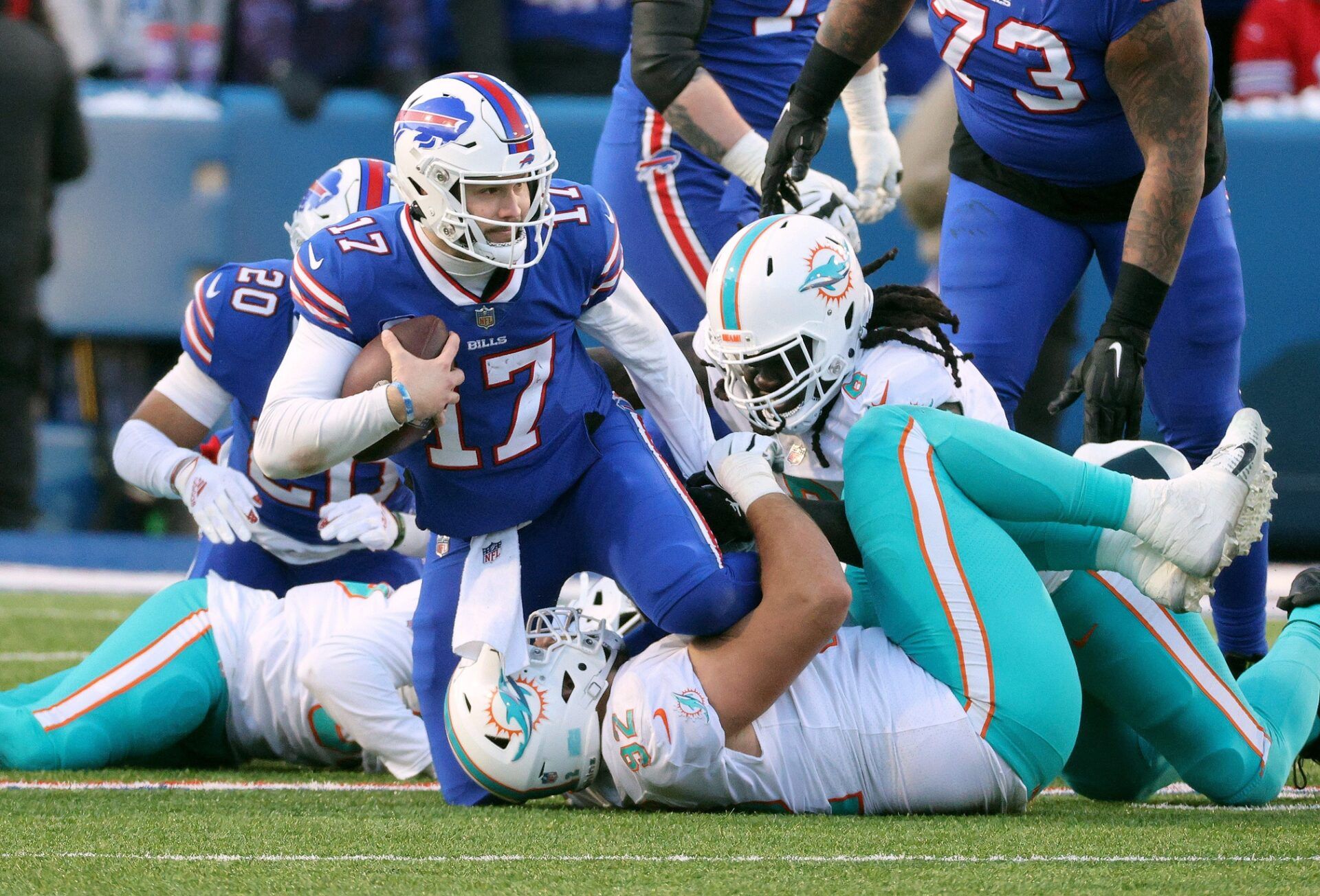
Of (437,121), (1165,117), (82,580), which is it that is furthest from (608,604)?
(82,580)

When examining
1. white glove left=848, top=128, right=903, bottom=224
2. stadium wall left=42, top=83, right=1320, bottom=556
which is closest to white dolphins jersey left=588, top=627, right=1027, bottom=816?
white glove left=848, top=128, right=903, bottom=224

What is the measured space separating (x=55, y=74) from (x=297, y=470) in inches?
179

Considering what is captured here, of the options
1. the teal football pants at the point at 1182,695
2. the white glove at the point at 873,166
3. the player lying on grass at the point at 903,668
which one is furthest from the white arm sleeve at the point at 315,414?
the white glove at the point at 873,166

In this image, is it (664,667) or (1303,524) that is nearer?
(664,667)

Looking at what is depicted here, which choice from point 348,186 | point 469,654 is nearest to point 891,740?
point 469,654

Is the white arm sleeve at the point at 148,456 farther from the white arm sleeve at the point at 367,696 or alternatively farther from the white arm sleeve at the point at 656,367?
the white arm sleeve at the point at 656,367

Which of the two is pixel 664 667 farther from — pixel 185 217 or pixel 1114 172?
pixel 185 217

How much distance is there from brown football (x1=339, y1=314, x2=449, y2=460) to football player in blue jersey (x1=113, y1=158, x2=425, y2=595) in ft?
2.67

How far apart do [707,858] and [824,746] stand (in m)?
0.43

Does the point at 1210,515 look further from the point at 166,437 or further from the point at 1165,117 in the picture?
the point at 166,437

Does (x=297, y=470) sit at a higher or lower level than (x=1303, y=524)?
higher

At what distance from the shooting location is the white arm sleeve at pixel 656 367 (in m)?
3.31

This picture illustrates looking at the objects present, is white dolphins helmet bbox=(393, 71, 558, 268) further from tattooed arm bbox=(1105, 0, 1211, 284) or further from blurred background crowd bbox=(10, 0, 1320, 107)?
blurred background crowd bbox=(10, 0, 1320, 107)

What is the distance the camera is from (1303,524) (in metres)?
6.79
